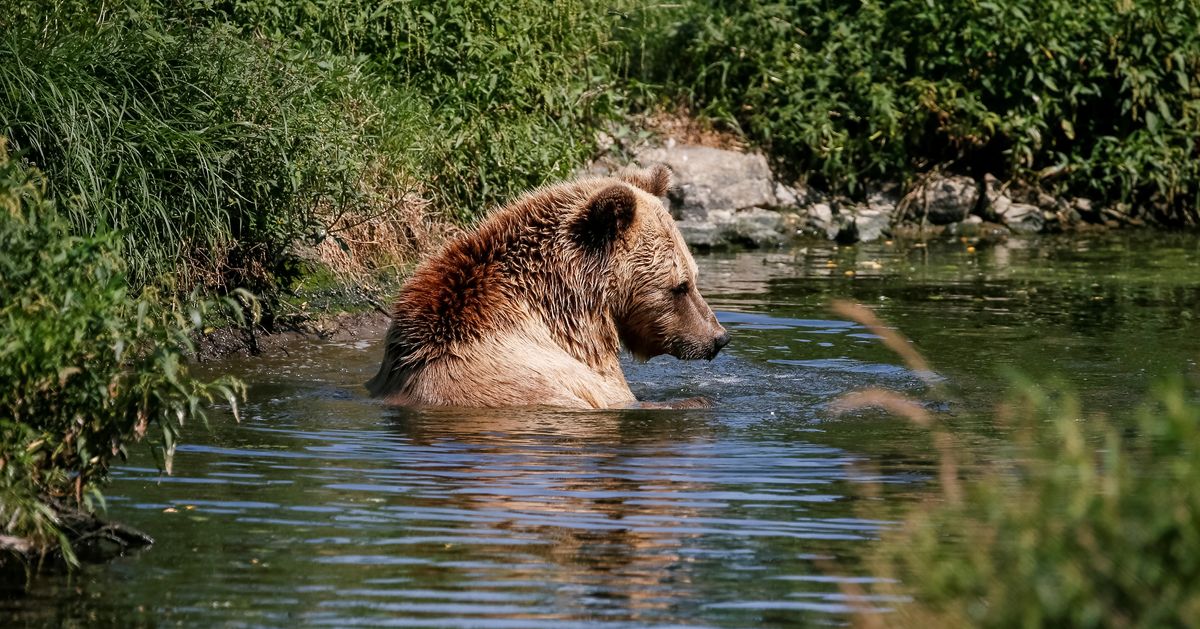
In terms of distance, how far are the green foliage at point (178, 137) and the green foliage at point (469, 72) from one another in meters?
1.47

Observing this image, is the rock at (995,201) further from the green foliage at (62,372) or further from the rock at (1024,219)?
the green foliage at (62,372)

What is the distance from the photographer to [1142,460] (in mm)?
7000

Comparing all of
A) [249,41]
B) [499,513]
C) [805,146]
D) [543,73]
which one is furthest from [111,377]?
[805,146]

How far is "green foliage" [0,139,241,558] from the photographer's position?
16.0 feet

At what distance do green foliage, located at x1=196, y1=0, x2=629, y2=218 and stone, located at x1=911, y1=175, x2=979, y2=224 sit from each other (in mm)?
4908

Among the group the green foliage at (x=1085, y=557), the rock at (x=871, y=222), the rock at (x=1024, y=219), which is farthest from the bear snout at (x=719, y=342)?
the rock at (x=1024, y=219)

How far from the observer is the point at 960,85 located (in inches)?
689

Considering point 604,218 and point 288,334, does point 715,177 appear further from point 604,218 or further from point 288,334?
point 604,218

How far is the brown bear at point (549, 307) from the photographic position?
8.12 m

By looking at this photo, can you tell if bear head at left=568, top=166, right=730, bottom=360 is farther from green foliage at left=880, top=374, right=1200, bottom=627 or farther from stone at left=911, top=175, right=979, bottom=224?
stone at left=911, top=175, right=979, bottom=224

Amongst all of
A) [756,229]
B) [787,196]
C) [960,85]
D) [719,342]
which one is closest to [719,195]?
[756,229]

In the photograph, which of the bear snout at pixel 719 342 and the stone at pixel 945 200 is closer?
the bear snout at pixel 719 342

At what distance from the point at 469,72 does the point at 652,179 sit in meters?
4.12

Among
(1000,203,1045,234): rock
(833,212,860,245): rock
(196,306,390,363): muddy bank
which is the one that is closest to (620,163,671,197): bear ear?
(196,306,390,363): muddy bank
